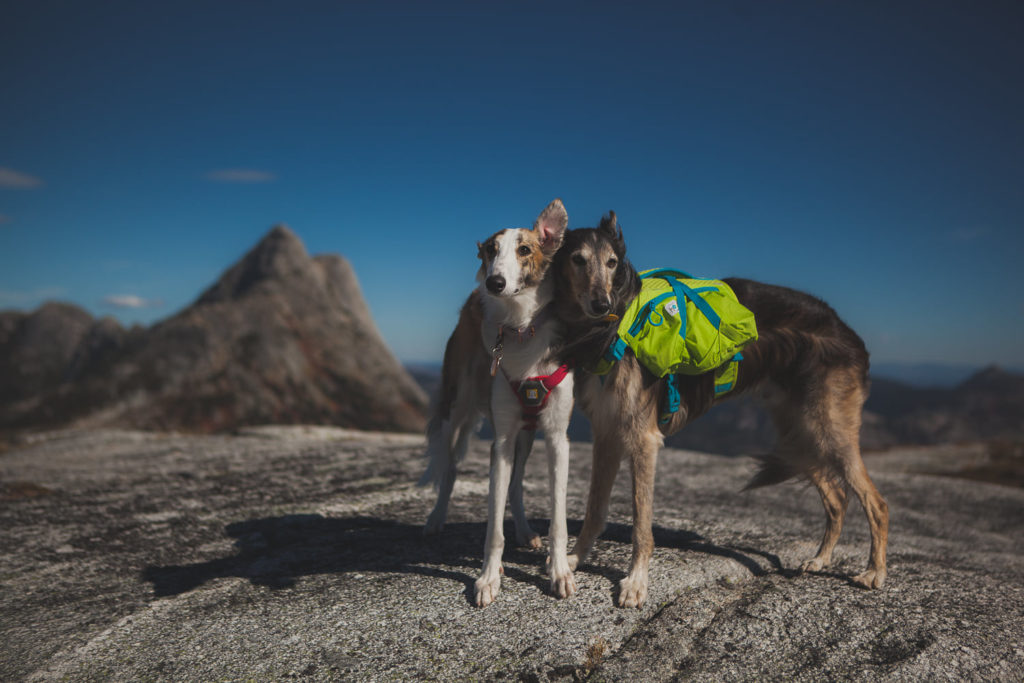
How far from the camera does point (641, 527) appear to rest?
4.52 meters

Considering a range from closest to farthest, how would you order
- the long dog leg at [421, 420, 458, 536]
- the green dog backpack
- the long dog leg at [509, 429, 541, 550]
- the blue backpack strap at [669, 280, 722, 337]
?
the green dog backpack < the blue backpack strap at [669, 280, 722, 337] < the long dog leg at [509, 429, 541, 550] < the long dog leg at [421, 420, 458, 536]

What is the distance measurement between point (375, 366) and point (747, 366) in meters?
26.5

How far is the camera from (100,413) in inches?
848

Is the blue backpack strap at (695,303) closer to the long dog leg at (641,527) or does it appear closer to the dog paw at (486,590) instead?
the long dog leg at (641,527)

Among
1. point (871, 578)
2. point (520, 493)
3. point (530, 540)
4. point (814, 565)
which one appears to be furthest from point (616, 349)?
point (871, 578)

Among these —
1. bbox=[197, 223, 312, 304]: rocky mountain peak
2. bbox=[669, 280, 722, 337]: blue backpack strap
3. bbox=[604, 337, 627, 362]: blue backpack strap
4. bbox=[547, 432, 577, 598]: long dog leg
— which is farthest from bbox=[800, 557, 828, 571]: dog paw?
bbox=[197, 223, 312, 304]: rocky mountain peak

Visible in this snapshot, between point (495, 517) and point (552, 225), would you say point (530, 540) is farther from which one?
point (552, 225)

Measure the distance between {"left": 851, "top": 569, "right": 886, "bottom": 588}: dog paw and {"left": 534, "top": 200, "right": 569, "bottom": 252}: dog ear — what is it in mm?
3892

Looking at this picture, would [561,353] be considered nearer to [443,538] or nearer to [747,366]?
[747,366]

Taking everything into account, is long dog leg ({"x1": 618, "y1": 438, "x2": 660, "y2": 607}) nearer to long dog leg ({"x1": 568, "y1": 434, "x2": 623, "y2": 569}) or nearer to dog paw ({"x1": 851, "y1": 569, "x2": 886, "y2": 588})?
long dog leg ({"x1": 568, "y1": 434, "x2": 623, "y2": 569})

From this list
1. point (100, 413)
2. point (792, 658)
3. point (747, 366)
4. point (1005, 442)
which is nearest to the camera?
point (792, 658)

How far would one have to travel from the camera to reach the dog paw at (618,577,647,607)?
14.2 ft

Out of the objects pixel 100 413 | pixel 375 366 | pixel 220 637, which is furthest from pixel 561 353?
pixel 375 366

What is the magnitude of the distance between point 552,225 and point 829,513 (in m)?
3.98
